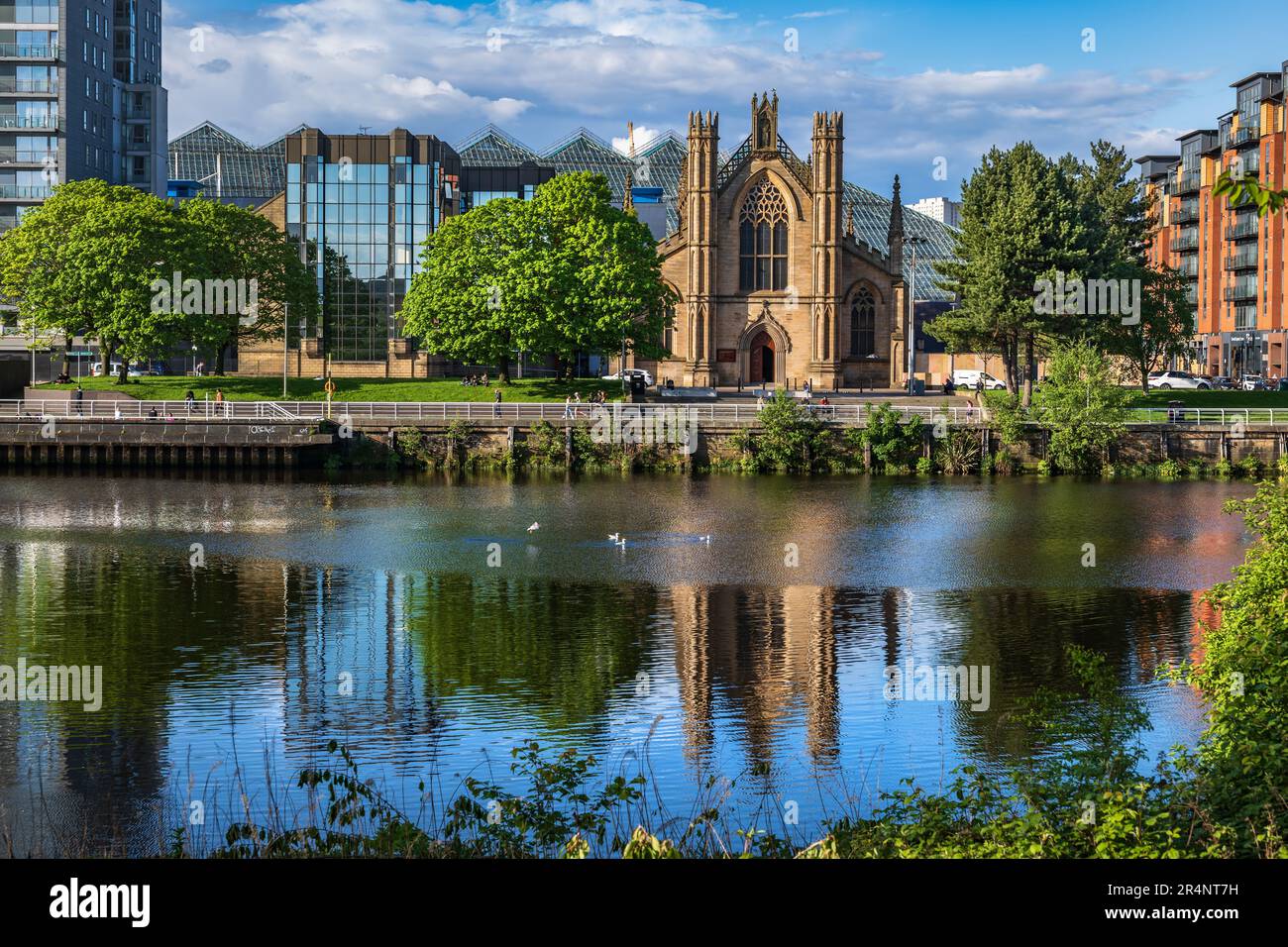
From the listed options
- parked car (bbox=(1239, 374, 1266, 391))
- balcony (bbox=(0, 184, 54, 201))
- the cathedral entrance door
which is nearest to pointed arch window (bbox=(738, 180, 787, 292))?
the cathedral entrance door

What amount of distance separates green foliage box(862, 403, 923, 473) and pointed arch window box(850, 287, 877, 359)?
32359 millimetres

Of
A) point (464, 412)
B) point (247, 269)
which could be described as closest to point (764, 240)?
point (464, 412)

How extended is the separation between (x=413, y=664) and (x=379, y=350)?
265ft

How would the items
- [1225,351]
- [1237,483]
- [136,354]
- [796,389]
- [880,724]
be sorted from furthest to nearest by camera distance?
[1225,351], [796,389], [136,354], [1237,483], [880,724]

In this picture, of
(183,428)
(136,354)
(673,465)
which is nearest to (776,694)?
(673,465)

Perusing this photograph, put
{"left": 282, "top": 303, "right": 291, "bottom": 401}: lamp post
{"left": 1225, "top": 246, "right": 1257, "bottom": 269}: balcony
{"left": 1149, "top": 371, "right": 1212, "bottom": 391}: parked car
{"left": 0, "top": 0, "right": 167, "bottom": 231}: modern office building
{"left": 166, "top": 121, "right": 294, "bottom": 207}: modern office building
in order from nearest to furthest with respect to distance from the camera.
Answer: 1. {"left": 282, "top": 303, "right": 291, "bottom": 401}: lamp post
2. {"left": 1149, "top": 371, "right": 1212, "bottom": 391}: parked car
3. {"left": 0, "top": 0, "right": 167, "bottom": 231}: modern office building
4. {"left": 1225, "top": 246, "right": 1257, "bottom": 269}: balcony
5. {"left": 166, "top": 121, "right": 294, "bottom": 207}: modern office building

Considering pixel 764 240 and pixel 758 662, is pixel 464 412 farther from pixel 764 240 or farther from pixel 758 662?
pixel 758 662

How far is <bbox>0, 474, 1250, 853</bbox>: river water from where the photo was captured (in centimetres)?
2464

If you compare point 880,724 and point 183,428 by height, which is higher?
point 183,428

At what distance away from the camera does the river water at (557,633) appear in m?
24.6

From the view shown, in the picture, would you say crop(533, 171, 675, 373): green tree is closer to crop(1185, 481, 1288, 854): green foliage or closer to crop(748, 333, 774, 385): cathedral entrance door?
crop(748, 333, 774, 385): cathedral entrance door
